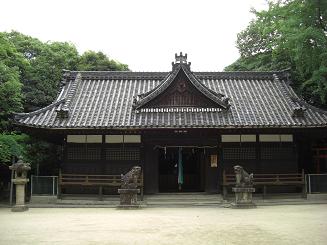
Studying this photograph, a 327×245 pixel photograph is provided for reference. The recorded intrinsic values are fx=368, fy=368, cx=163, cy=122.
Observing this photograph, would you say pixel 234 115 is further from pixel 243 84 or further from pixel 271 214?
pixel 271 214

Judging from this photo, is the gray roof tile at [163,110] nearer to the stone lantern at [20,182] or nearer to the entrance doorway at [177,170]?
the stone lantern at [20,182]

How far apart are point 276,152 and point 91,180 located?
10177mm

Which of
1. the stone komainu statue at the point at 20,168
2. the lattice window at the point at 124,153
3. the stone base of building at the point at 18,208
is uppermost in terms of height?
the lattice window at the point at 124,153

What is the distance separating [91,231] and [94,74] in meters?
15.6

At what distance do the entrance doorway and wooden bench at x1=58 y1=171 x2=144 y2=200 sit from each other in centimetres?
364

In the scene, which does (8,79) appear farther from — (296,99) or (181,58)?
(296,99)

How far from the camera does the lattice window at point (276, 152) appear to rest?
66.5ft

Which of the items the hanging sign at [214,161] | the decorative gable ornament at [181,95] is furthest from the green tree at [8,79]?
the hanging sign at [214,161]

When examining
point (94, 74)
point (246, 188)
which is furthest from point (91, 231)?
point (94, 74)

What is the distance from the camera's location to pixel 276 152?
20328mm

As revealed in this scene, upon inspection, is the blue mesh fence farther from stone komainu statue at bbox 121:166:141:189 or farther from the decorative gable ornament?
stone komainu statue at bbox 121:166:141:189

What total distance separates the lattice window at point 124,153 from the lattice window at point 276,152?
688 centimetres

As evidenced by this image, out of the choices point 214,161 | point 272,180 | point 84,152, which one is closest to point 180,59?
point 214,161

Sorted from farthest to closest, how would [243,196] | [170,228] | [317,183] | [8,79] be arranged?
[317,183]
[8,79]
[243,196]
[170,228]
